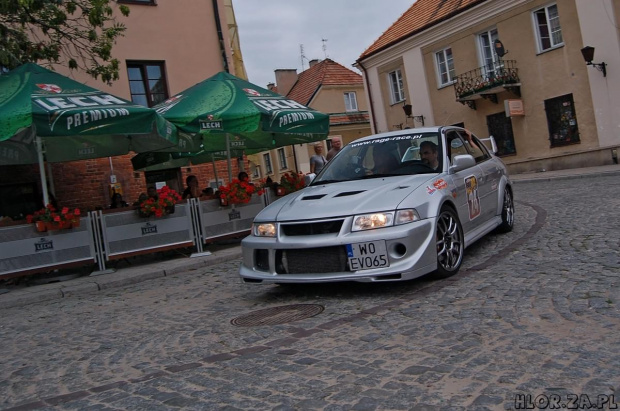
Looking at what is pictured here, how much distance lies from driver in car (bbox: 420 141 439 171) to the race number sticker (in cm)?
50

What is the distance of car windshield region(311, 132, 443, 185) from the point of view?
249 inches

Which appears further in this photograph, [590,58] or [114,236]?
[590,58]

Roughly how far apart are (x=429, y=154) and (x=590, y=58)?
1570 cm

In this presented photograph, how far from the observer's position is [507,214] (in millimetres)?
8078

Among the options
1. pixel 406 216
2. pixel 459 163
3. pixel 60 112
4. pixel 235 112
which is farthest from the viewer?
pixel 235 112

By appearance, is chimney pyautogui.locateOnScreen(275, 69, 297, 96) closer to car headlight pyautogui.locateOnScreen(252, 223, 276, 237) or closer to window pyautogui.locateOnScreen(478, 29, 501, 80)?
window pyautogui.locateOnScreen(478, 29, 501, 80)

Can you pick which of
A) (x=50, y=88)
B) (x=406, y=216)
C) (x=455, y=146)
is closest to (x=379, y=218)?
(x=406, y=216)

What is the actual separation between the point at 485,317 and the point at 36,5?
10.1 meters

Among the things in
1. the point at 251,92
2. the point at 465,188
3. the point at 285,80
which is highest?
the point at 285,80

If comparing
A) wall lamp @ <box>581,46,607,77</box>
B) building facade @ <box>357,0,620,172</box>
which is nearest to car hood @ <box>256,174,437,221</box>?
wall lamp @ <box>581,46,607,77</box>

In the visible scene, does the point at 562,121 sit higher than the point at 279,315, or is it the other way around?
the point at 562,121

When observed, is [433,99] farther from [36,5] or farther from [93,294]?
[93,294]

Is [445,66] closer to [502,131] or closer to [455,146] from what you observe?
[502,131]

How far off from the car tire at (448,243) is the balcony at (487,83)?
18512 millimetres
